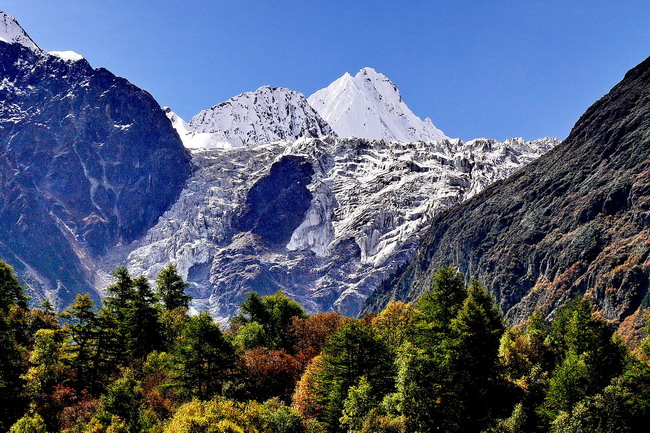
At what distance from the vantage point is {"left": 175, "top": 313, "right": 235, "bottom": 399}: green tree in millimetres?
63625

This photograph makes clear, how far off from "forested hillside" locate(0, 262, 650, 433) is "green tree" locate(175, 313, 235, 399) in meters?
0.16

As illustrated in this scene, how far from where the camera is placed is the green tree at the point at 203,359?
209 feet

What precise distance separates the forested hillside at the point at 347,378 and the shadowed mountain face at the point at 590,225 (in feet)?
224

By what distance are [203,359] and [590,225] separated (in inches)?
5002

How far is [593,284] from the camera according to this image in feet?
446

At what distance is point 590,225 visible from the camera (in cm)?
15412

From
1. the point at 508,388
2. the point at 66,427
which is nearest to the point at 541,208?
the point at 508,388

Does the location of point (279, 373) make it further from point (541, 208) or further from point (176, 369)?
point (541, 208)

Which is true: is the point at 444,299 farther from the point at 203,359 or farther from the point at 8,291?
the point at 8,291

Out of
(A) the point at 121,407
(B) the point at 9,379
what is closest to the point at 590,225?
(A) the point at 121,407

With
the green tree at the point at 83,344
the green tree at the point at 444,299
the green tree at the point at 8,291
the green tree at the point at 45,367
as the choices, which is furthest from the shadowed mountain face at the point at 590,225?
the green tree at the point at 8,291

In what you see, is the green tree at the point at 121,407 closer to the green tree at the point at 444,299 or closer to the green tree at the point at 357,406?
the green tree at the point at 357,406

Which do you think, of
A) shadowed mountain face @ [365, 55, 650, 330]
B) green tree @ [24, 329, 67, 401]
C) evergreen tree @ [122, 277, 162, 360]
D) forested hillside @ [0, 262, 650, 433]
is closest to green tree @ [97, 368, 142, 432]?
forested hillside @ [0, 262, 650, 433]

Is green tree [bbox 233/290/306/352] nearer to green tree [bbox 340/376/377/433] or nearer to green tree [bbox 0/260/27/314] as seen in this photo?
green tree [bbox 340/376/377/433]
